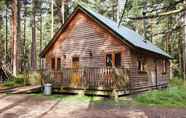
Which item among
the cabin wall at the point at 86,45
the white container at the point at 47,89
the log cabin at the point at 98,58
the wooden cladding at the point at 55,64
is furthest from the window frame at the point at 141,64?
the wooden cladding at the point at 55,64

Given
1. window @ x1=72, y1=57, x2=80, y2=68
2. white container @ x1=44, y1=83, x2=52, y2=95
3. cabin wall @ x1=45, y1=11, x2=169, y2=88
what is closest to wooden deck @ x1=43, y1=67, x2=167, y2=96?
white container @ x1=44, y1=83, x2=52, y2=95

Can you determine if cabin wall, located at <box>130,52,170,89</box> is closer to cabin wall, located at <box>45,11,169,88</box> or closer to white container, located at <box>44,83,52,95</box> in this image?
cabin wall, located at <box>45,11,169,88</box>

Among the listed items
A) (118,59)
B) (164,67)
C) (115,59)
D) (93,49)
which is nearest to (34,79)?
(93,49)

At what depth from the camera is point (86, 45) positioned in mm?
22344

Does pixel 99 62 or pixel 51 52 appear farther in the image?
pixel 51 52

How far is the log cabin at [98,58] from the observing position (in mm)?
17953

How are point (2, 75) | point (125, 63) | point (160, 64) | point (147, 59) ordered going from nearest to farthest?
1. point (125, 63)
2. point (147, 59)
3. point (160, 64)
4. point (2, 75)

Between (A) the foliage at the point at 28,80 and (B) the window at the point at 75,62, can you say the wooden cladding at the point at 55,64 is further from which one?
(A) the foliage at the point at 28,80

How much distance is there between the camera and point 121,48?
20.2 m

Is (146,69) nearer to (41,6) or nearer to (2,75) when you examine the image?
(2,75)

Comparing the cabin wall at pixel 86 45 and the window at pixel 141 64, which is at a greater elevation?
the cabin wall at pixel 86 45

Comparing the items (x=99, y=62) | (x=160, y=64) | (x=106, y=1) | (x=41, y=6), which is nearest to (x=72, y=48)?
(x=99, y=62)

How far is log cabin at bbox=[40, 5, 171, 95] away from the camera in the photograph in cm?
1795

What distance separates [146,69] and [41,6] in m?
29.9
